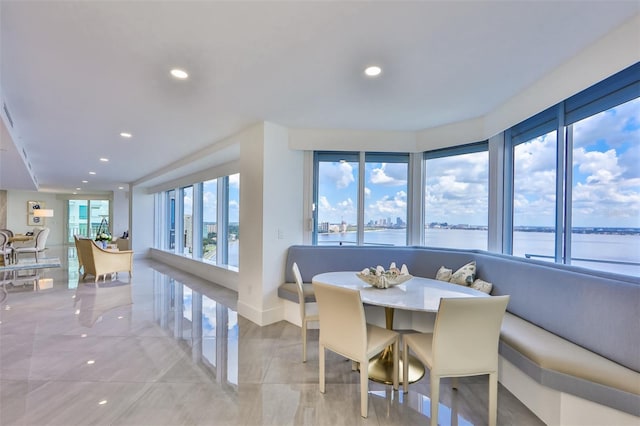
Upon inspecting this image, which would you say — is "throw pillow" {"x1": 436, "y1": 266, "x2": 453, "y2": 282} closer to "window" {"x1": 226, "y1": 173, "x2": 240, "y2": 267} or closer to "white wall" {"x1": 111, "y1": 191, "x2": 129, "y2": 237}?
"window" {"x1": 226, "y1": 173, "x2": 240, "y2": 267}

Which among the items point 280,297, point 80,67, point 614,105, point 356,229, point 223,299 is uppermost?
point 80,67

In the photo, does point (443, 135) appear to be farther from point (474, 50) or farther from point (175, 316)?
point (175, 316)

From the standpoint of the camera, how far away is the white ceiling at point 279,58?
164 cm

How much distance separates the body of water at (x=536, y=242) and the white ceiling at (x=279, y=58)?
1436 mm

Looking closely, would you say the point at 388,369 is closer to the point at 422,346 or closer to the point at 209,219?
the point at 422,346

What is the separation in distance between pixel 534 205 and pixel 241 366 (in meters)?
3.32

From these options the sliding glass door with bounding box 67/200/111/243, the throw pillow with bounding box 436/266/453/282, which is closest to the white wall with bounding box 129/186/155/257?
the sliding glass door with bounding box 67/200/111/243

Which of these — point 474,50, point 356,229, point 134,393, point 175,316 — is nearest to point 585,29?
point 474,50

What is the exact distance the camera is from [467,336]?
1786mm

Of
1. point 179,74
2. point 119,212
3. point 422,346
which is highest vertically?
point 179,74

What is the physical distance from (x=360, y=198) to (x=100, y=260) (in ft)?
18.4

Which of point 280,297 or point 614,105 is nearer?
point 614,105

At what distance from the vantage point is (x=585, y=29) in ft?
5.91

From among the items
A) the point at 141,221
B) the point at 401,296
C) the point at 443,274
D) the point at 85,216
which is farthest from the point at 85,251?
the point at 85,216
